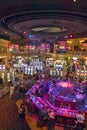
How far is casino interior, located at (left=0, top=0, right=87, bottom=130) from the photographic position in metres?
9.50

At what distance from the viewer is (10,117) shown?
10234mm

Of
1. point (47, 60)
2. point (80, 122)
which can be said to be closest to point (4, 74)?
point (47, 60)

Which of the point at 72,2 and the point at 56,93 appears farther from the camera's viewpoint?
the point at 56,93

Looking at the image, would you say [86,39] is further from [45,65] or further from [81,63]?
[45,65]

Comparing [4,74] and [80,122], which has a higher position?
[4,74]

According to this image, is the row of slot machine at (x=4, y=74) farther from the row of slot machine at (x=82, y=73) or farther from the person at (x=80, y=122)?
the person at (x=80, y=122)

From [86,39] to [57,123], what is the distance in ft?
59.6

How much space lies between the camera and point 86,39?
84.9 feet

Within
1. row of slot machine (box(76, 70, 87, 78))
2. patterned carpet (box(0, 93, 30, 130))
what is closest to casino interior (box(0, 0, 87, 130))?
row of slot machine (box(76, 70, 87, 78))

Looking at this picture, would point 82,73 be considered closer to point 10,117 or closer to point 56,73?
point 56,73

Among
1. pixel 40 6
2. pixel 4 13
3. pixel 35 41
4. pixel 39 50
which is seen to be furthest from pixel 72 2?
pixel 35 41

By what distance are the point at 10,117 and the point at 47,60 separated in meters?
16.3

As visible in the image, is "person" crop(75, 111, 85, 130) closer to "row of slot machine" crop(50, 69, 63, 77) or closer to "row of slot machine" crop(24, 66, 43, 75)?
"row of slot machine" crop(50, 69, 63, 77)

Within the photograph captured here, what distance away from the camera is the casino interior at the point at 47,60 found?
31.2 feet
